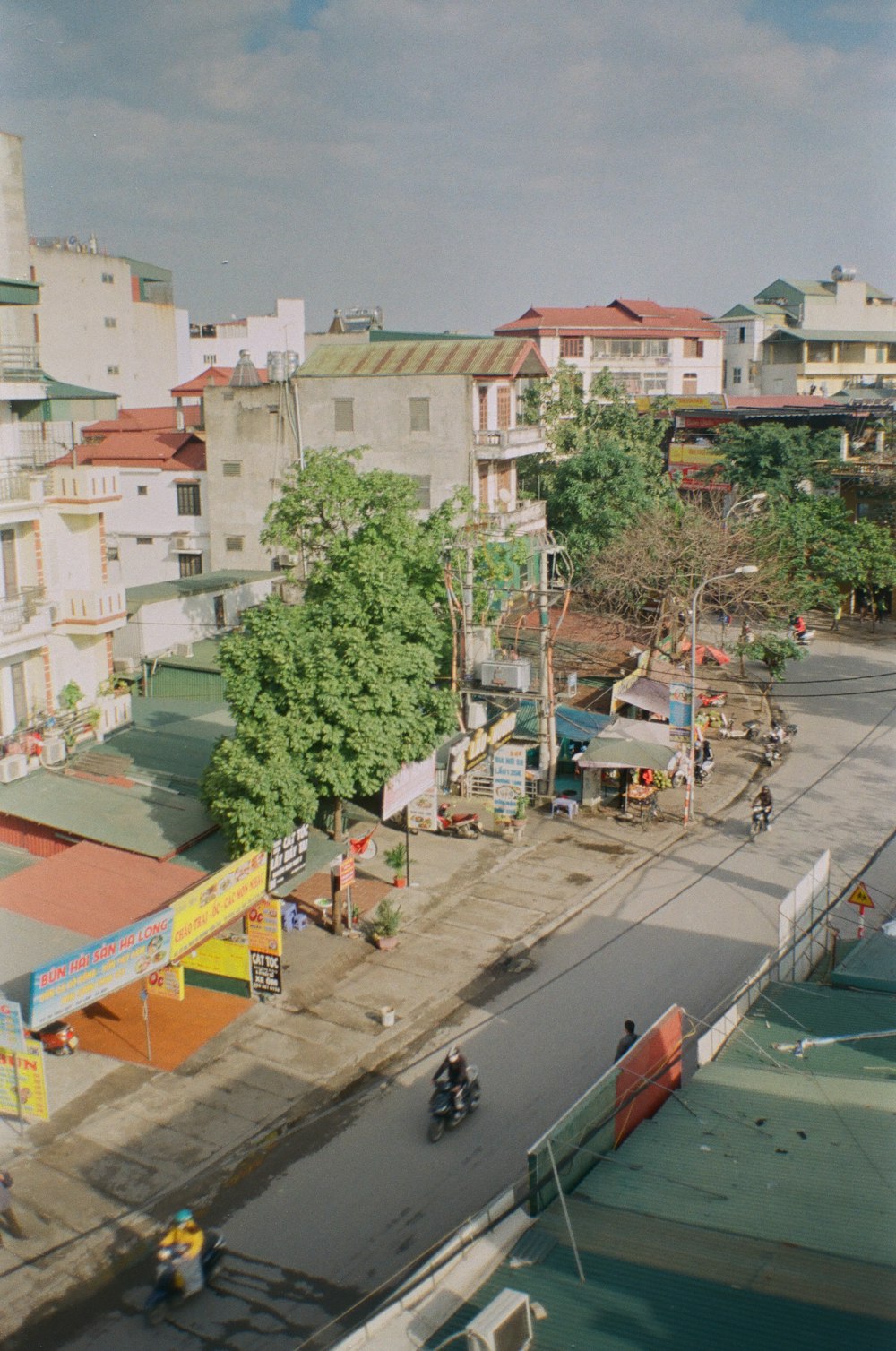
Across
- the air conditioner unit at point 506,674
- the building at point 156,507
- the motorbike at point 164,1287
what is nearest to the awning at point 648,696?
the air conditioner unit at point 506,674

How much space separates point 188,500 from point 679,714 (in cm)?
1772

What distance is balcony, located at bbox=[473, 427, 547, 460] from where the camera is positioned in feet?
106

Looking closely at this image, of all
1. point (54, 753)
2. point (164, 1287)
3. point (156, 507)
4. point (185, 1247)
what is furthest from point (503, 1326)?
point (156, 507)

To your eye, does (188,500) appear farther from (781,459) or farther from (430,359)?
(781,459)

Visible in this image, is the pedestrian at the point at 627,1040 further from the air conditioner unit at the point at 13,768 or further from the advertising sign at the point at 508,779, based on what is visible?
the air conditioner unit at the point at 13,768

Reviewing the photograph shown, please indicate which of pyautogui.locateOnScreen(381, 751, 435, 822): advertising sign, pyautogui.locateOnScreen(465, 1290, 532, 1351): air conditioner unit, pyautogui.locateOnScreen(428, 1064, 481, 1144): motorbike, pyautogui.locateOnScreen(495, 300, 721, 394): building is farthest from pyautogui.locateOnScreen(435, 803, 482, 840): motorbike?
pyautogui.locateOnScreen(495, 300, 721, 394): building

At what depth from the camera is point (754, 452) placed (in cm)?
4550

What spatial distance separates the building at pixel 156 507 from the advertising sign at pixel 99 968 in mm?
22082

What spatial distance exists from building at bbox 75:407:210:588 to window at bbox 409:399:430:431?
6899mm

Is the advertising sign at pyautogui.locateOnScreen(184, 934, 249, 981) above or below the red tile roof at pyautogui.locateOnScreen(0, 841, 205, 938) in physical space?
below

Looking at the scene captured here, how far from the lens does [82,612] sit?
20.3 m

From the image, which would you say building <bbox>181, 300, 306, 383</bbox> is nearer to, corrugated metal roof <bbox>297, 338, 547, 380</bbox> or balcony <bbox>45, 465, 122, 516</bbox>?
corrugated metal roof <bbox>297, 338, 547, 380</bbox>

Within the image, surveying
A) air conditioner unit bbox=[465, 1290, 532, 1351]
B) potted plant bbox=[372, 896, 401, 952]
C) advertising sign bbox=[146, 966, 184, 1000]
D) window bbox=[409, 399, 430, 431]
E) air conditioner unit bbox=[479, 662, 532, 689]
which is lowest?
potted plant bbox=[372, 896, 401, 952]

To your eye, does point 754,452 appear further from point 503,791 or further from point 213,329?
point 213,329
